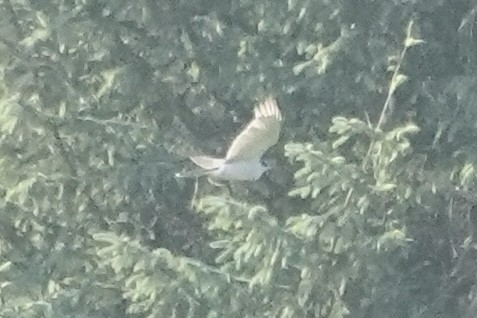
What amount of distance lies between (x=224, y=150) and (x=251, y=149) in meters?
1.14

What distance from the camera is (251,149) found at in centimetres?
511

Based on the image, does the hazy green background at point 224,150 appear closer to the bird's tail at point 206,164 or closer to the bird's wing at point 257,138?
the bird's tail at point 206,164

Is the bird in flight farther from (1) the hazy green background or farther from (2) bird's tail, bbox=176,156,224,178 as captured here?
(1) the hazy green background

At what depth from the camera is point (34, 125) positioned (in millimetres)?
5930

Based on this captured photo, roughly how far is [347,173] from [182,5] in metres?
1.19

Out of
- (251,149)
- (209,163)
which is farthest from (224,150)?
(251,149)

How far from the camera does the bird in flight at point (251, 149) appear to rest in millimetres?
5062

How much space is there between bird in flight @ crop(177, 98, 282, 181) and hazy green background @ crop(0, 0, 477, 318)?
0.78 ft

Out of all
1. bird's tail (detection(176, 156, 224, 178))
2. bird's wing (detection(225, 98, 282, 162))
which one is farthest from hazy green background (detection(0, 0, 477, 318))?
bird's wing (detection(225, 98, 282, 162))

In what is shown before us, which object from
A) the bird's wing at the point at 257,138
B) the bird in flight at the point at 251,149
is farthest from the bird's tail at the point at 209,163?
the bird's wing at the point at 257,138

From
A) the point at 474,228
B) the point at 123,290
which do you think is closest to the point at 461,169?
the point at 474,228

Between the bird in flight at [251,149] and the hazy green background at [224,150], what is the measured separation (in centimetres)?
24

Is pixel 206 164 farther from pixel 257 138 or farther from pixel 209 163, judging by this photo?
pixel 257 138

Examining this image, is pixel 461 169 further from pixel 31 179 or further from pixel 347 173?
pixel 31 179
